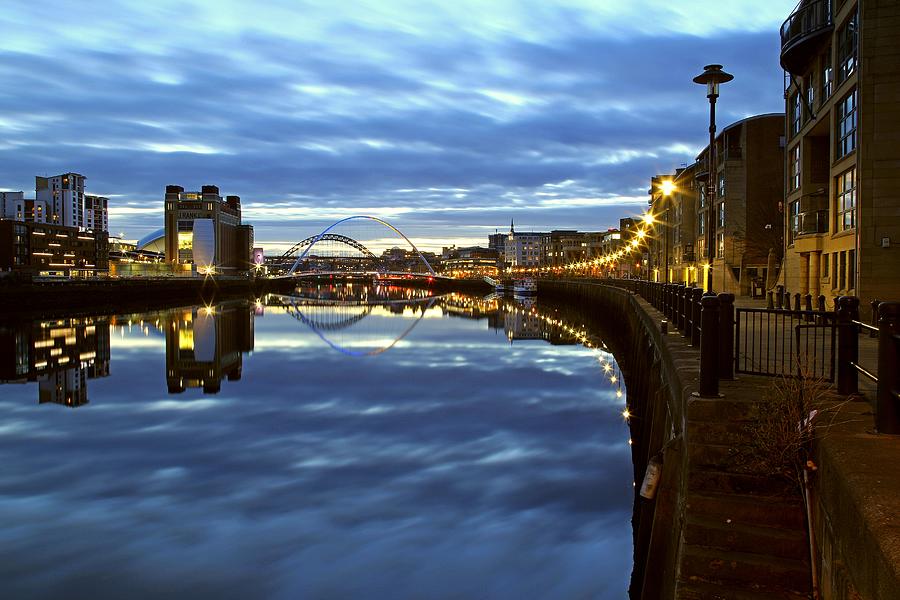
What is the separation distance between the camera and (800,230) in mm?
35219

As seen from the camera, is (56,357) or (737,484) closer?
(737,484)

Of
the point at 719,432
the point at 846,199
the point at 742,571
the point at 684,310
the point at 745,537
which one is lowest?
the point at 742,571

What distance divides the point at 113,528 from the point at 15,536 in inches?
61.8

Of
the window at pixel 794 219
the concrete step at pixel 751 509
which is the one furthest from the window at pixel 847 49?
the concrete step at pixel 751 509

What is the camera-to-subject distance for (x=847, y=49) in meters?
28.9

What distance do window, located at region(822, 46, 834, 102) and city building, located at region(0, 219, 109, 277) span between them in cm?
14066

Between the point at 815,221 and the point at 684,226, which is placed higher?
the point at 684,226

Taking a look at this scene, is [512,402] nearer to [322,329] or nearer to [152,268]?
[322,329]

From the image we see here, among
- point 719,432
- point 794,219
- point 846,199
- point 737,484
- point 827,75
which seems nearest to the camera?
point 737,484

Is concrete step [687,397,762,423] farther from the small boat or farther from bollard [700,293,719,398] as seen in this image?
the small boat

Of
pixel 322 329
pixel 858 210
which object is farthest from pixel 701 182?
pixel 858 210

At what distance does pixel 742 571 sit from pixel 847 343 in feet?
11.4

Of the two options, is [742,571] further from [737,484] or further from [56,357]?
[56,357]

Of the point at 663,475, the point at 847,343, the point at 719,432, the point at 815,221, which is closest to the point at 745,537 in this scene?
the point at 719,432
